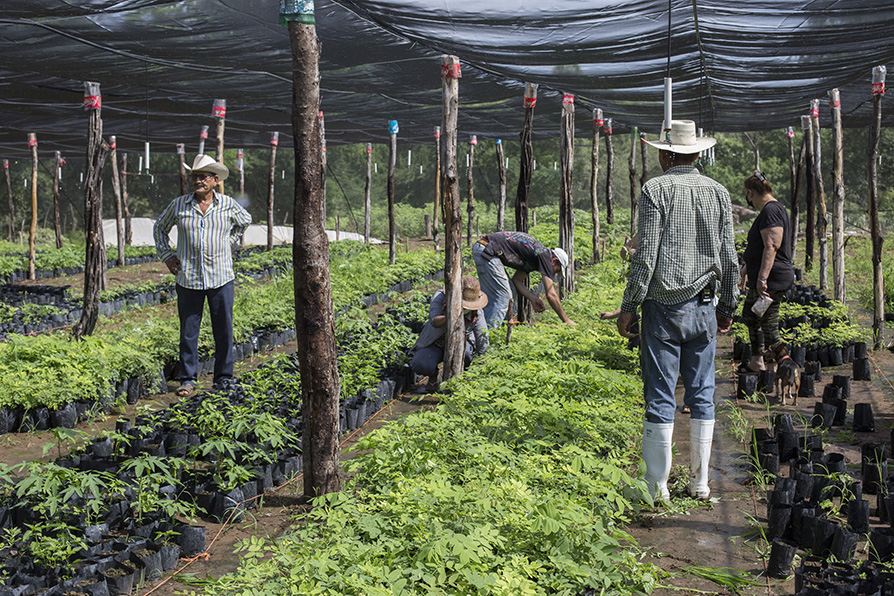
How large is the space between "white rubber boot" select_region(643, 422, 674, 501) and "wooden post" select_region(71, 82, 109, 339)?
20.3ft

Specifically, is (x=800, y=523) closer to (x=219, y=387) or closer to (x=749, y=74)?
(x=219, y=387)

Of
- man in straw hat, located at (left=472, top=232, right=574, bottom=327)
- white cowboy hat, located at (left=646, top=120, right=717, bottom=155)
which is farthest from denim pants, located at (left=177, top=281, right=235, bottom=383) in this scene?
white cowboy hat, located at (left=646, top=120, right=717, bottom=155)

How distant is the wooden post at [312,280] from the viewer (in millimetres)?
4215

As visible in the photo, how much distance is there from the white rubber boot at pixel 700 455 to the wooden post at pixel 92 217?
20.8ft

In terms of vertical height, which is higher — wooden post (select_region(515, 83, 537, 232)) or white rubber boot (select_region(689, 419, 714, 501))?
wooden post (select_region(515, 83, 537, 232))

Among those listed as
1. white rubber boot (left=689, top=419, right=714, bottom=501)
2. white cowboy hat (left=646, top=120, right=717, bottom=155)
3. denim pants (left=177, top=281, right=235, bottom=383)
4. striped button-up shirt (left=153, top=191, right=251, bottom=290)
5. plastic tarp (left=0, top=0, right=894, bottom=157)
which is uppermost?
plastic tarp (left=0, top=0, right=894, bottom=157)

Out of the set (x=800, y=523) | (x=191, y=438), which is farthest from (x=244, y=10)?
(x=800, y=523)

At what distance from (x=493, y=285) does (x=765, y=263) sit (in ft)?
8.41

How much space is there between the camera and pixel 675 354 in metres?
3.92

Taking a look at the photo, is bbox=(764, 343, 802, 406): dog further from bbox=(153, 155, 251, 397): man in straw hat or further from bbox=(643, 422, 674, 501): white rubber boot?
bbox=(153, 155, 251, 397): man in straw hat

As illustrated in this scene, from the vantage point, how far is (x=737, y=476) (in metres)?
4.43

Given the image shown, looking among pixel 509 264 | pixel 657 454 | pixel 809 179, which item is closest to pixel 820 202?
pixel 809 179

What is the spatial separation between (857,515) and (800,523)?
27 centimetres

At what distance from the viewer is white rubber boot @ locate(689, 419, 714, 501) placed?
3.92m
